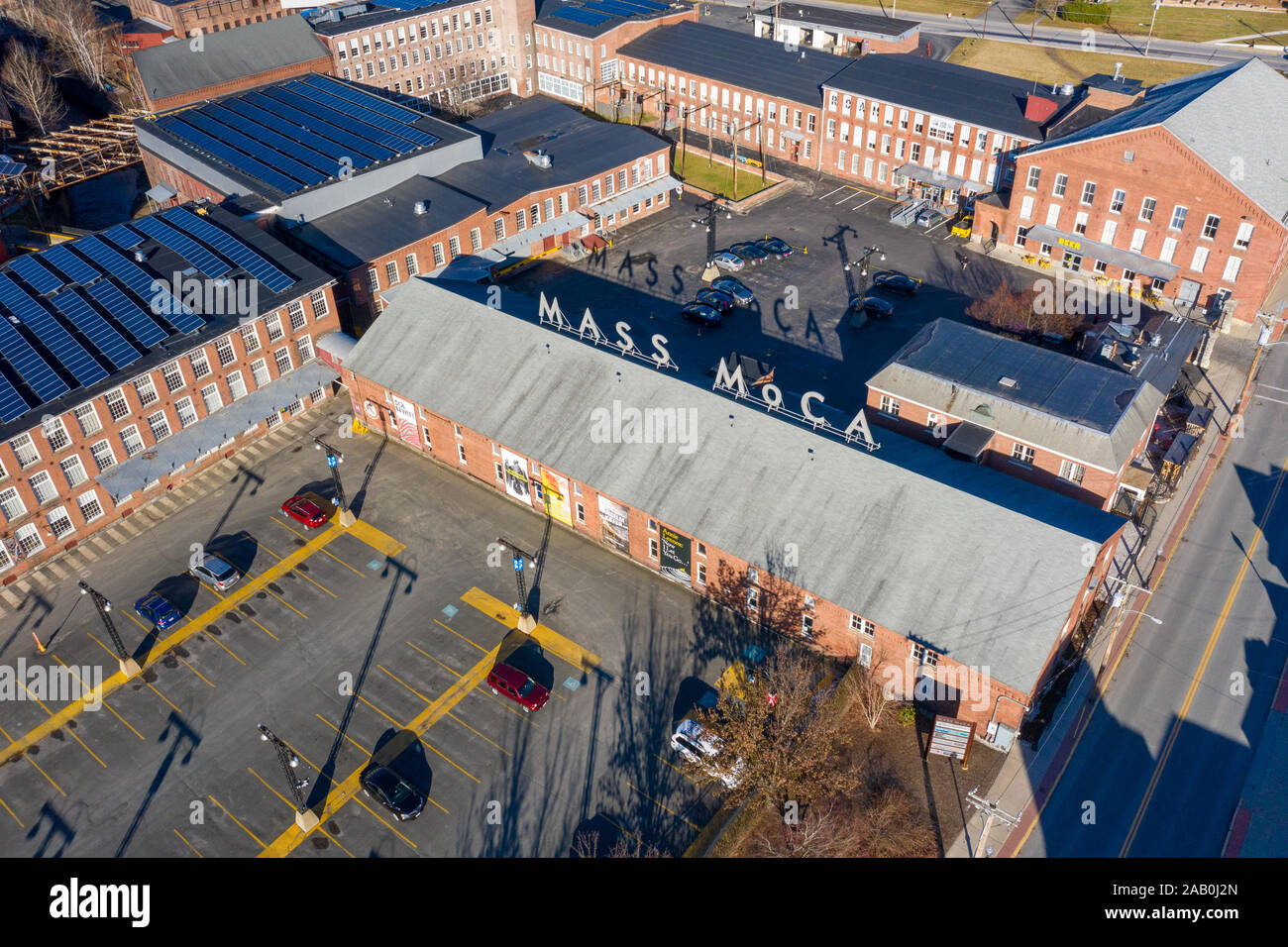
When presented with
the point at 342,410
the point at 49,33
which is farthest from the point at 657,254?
the point at 49,33

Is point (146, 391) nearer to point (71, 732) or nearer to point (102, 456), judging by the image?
point (102, 456)

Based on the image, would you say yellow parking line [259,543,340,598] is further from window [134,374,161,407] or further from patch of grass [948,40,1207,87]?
patch of grass [948,40,1207,87]

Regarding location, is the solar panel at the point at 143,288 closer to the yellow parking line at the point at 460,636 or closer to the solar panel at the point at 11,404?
the solar panel at the point at 11,404

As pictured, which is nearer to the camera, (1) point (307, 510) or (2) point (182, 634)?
(2) point (182, 634)

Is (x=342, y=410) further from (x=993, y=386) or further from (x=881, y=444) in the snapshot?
(x=993, y=386)

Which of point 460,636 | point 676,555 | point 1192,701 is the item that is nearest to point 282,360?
point 460,636

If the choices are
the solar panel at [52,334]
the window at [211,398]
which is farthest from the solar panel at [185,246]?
the solar panel at [52,334]

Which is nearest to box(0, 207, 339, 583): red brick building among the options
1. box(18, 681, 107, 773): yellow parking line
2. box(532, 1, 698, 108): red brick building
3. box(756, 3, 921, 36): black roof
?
box(18, 681, 107, 773): yellow parking line

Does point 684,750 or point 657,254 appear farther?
point 657,254
